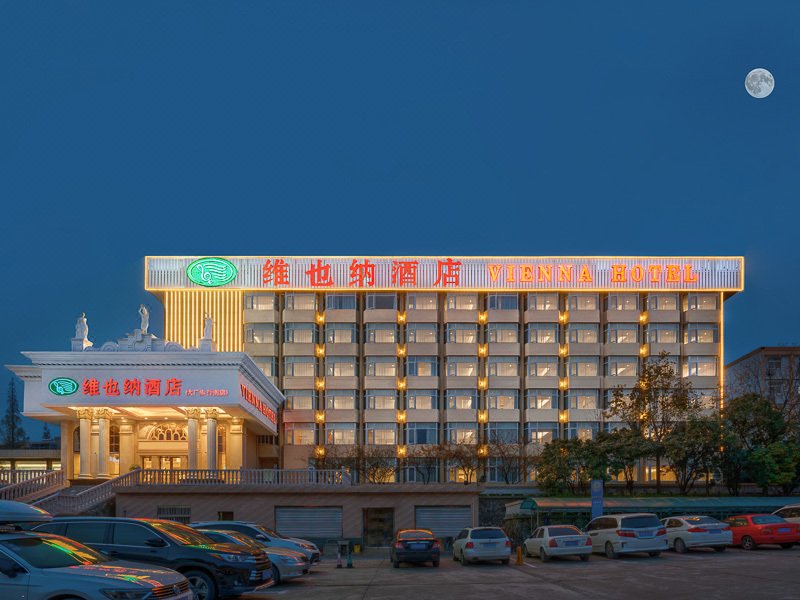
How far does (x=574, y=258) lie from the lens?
274ft

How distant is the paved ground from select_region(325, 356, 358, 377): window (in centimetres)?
4986

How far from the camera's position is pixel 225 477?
142ft

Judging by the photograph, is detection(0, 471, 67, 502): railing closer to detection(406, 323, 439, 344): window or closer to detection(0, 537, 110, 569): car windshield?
detection(0, 537, 110, 569): car windshield

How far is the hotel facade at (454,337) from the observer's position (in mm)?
81812

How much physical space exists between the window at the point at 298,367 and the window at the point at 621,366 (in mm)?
25641

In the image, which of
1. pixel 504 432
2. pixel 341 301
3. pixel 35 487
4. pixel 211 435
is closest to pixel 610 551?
pixel 211 435

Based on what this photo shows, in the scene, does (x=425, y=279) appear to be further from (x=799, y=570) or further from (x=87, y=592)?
(x=87, y=592)

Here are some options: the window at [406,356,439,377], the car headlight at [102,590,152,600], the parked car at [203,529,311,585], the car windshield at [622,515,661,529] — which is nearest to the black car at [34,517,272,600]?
the parked car at [203,529,311,585]

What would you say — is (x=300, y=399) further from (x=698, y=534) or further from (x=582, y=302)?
(x=698, y=534)

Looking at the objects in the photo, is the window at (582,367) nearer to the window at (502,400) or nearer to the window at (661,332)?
the window at (661,332)

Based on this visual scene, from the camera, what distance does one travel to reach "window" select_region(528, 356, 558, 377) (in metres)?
83.6

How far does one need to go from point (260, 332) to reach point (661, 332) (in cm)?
3473

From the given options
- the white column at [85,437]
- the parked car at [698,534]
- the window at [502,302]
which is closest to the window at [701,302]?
the window at [502,302]

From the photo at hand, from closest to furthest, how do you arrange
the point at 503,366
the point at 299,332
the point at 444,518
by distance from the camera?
the point at 444,518
the point at 299,332
the point at 503,366
